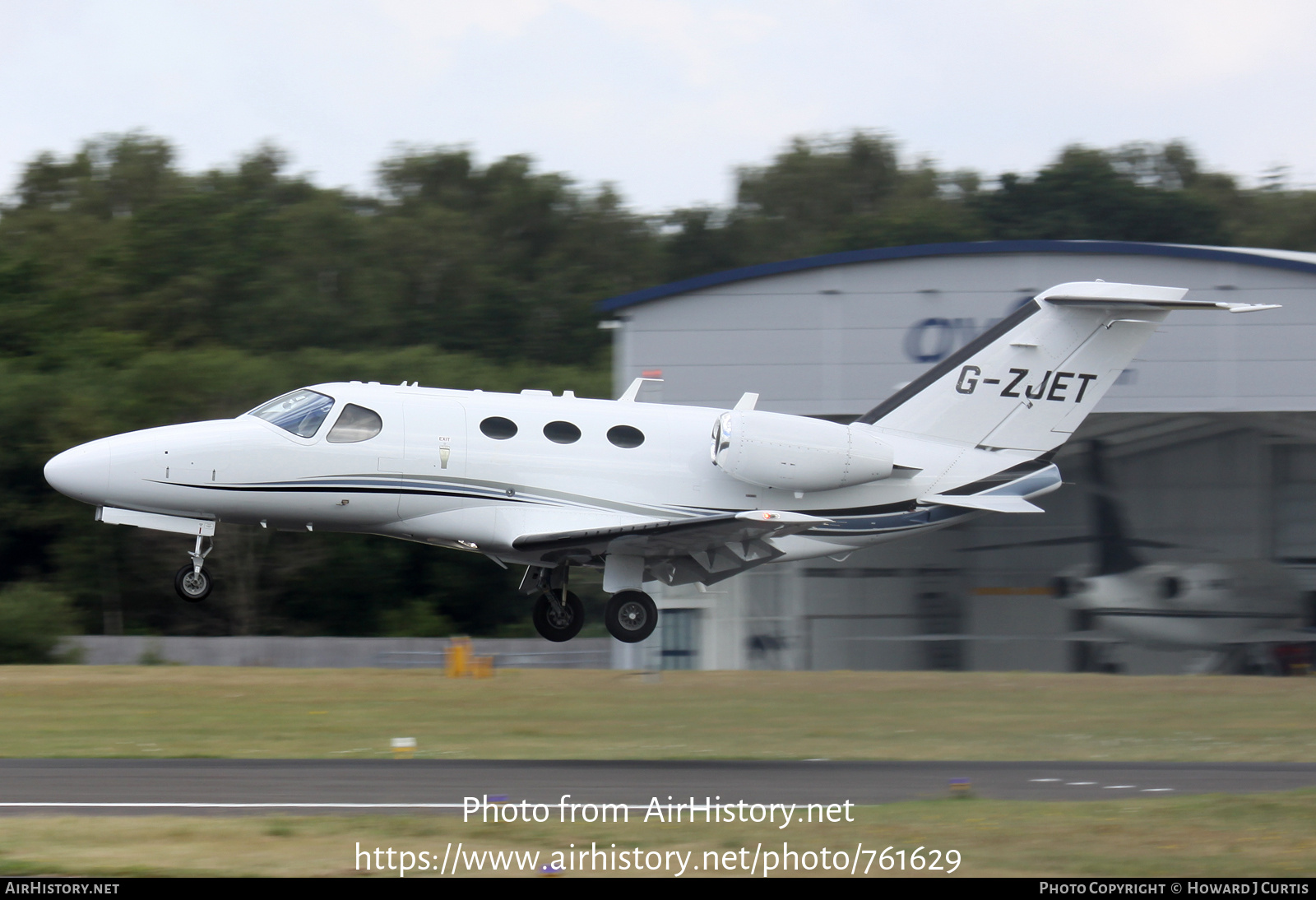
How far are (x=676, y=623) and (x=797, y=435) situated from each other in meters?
11.6

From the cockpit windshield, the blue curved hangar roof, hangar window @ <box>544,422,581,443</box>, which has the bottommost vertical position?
hangar window @ <box>544,422,581,443</box>

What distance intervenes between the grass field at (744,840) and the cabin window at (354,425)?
5614 millimetres

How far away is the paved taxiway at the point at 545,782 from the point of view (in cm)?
1224

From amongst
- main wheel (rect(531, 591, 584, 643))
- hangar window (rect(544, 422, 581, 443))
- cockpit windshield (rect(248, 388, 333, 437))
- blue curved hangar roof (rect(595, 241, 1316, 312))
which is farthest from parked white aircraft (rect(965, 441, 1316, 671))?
cockpit windshield (rect(248, 388, 333, 437))

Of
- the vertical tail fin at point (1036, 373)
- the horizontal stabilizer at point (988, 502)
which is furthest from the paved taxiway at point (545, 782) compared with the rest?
the vertical tail fin at point (1036, 373)

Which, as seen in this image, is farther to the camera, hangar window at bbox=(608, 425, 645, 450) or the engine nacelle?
hangar window at bbox=(608, 425, 645, 450)

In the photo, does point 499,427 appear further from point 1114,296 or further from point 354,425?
point 1114,296

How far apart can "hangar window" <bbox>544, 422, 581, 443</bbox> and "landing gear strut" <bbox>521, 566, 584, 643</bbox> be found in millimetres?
1720

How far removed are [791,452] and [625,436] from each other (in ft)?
6.55

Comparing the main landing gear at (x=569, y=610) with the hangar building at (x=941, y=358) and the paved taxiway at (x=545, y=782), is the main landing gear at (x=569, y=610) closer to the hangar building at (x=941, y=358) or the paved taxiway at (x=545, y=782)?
the paved taxiway at (x=545, y=782)

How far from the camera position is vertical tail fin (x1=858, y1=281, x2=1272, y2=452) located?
17.9m

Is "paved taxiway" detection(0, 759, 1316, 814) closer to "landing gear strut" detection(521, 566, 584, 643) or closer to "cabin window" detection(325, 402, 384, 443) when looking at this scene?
"landing gear strut" detection(521, 566, 584, 643)

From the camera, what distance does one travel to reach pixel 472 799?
1220cm
